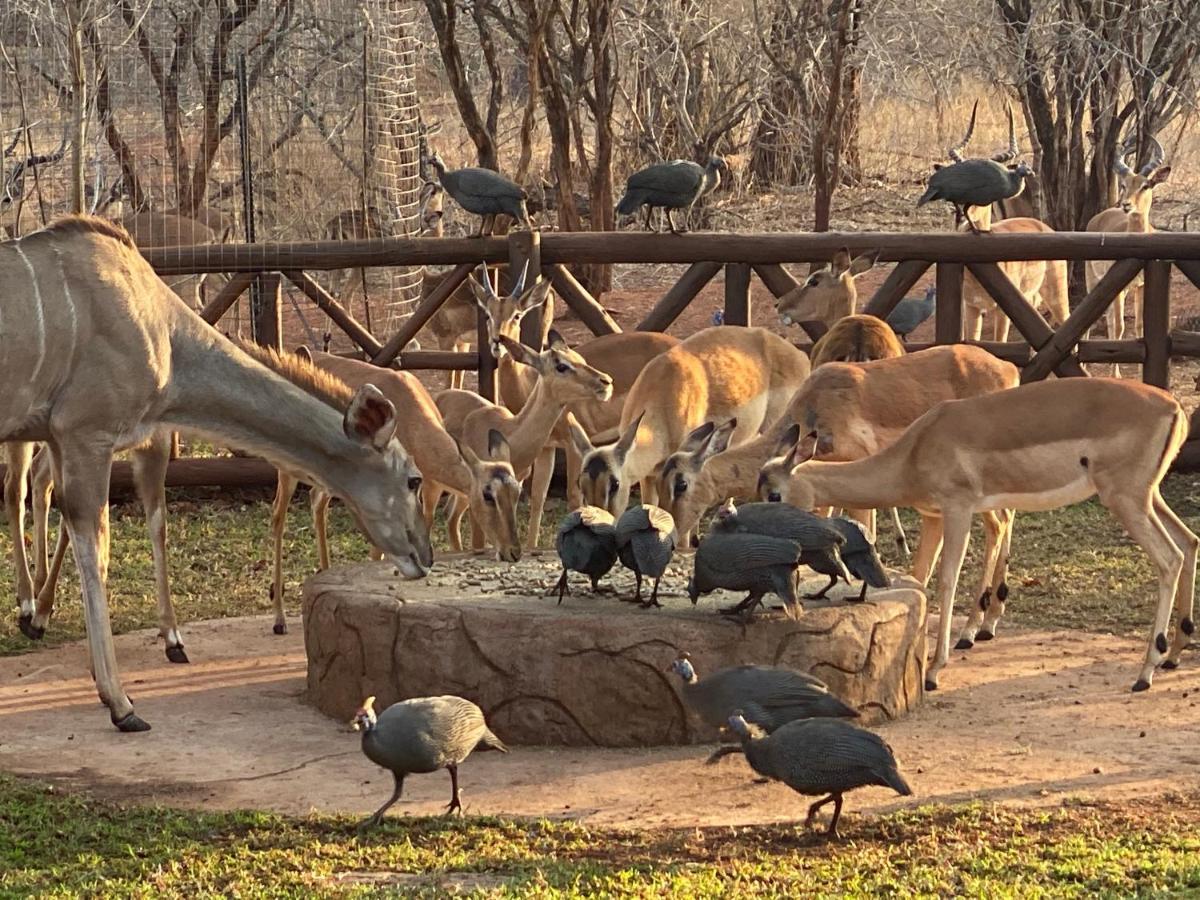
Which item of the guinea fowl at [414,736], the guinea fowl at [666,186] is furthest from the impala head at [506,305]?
the guinea fowl at [414,736]

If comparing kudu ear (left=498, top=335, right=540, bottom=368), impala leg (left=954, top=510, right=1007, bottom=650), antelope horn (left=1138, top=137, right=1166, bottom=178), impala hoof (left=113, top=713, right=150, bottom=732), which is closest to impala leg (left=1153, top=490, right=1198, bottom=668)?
impala leg (left=954, top=510, right=1007, bottom=650)

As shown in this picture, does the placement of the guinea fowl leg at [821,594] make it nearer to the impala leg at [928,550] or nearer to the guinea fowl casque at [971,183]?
the impala leg at [928,550]

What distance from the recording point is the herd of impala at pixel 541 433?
26.5ft

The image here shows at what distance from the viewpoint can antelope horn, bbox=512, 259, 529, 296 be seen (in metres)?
12.3

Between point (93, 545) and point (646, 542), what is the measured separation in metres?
2.26

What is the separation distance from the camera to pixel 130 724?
26.5 ft

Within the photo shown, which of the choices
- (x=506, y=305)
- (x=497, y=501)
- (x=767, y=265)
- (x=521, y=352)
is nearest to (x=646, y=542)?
(x=497, y=501)

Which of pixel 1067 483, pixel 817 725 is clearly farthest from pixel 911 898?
pixel 1067 483

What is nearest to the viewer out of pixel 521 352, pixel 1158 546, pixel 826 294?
pixel 1158 546

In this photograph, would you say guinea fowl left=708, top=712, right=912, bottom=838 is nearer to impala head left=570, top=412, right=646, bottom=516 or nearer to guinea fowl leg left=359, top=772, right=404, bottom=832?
guinea fowl leg left=359, top=772, right=404, bottom=832

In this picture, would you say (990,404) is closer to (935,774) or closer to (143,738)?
(935,774)

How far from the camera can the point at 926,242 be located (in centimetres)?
1298

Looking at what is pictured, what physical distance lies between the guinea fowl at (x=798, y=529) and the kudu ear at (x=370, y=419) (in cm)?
146

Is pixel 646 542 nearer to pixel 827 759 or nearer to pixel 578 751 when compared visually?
pixel 578 751
